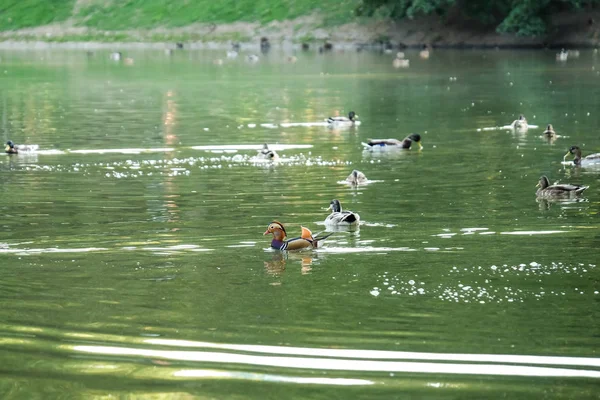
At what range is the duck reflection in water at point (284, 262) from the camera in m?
16.7

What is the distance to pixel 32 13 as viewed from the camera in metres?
127

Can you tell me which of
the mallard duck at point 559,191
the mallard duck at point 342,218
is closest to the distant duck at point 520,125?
the mallard duck at point 559,191

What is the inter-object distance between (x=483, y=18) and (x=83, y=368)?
84.3 metres

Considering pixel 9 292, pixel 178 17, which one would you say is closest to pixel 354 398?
pixel 9 292


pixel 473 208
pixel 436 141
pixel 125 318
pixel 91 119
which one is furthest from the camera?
pixel 91 119

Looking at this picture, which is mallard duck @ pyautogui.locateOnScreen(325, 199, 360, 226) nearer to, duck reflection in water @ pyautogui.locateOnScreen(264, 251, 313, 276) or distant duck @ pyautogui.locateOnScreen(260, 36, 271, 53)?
duck reflection in water @ pyautogui.locateOnScreen(264, 251, 313, 276)

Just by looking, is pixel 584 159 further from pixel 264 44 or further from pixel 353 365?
pixel 264 44

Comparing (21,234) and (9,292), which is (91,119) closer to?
(21,234)

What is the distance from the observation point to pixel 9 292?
15.4 m

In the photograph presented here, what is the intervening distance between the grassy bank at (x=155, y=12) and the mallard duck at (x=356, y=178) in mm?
81512

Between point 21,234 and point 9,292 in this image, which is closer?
point 9,292

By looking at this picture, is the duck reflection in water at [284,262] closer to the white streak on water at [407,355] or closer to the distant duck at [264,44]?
the white streak on water at [407,355]

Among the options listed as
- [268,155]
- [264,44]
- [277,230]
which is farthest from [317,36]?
[277,230]

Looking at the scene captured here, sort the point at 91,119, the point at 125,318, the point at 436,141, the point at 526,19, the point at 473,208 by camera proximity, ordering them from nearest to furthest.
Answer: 1. the point at 125,318
2. the point at 473,208
3. the point at 436,141
4. the point at 91,119
5. the point at 526,19
